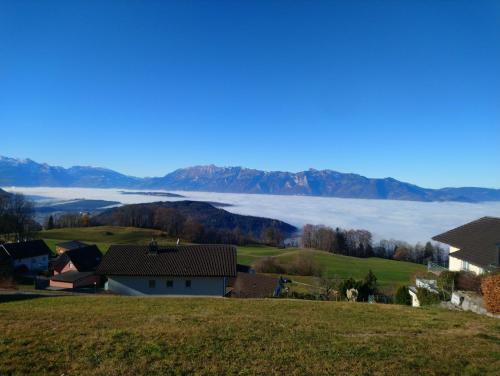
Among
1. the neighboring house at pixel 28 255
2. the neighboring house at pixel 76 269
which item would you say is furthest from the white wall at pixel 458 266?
the neighboring house at pixel 28 255

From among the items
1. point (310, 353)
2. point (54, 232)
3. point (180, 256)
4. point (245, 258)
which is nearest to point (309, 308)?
point (310, 353)

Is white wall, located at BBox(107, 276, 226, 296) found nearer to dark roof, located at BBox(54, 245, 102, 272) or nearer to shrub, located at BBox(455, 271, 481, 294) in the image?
shrub, located at BBox(455, 271, 481, 294)

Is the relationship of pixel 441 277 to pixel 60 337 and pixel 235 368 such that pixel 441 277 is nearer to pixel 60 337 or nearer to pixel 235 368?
pixel 235 368

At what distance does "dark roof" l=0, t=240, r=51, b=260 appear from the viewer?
61.9m

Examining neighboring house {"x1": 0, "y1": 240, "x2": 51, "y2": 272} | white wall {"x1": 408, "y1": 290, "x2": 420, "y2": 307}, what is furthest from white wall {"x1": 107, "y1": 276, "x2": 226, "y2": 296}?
neighboring house {"x1": 0, "y1": 240, "x2": 51, "y2": 272}

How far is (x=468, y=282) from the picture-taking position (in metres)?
25.1

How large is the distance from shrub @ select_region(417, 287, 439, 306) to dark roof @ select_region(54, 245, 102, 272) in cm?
4843

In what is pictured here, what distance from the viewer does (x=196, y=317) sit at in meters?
15.6

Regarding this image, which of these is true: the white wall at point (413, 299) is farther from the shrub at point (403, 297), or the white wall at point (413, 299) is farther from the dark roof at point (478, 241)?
the dark roof at point (478, 241)

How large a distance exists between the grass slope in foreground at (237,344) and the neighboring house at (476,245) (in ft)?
40.3

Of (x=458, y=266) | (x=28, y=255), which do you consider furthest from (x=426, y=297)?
(x=28, y=255)

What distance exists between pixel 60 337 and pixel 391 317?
13931 mm

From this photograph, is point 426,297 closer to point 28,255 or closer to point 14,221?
point 28,255

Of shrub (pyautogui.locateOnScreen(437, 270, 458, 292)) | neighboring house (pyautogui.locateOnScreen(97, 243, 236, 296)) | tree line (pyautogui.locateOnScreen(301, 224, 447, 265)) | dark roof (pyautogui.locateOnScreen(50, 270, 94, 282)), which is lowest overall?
tree line (pyautogui.locateOnScreen(301, 224, 447, 265))
